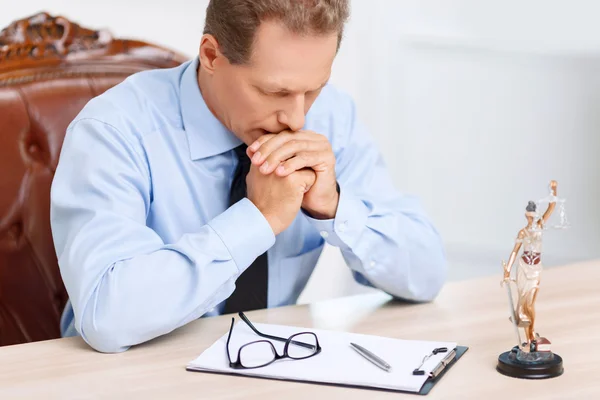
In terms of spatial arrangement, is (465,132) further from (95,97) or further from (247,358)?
(247,358)

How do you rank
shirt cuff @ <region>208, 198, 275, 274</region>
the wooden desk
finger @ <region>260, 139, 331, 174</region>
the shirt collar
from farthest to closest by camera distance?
the shirt collar → finger @ <region>260, 139, 331, 174</region> → shirt cuff @ <region>208, 198, 275, 274</region> → the wooden desk

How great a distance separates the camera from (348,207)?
1.62 metres

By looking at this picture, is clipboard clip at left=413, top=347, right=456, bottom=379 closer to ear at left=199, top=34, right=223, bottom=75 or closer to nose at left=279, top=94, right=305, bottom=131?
nose at left=279, top=94, right=305, bottom=131

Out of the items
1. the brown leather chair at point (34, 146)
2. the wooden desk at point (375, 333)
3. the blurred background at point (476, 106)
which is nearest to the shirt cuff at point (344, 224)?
the wooden desk at point (375, 333)

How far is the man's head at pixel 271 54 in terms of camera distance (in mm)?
1488

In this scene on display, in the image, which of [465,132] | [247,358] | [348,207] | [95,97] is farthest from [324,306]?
[465,132]

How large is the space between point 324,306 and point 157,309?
0.33 m

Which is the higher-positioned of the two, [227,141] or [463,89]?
[227,141]

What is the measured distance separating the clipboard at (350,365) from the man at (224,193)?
0.47ft

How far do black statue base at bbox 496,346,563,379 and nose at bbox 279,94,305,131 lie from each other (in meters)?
0.55

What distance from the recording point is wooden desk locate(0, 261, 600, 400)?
3.84ft

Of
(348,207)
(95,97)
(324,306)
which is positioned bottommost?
(324,306)

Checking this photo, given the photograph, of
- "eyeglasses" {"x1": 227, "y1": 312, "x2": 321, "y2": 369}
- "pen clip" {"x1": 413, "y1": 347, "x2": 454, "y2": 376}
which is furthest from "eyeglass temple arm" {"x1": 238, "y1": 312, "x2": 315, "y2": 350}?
"pen clip" {"x1": 413, "y1": 347, "x2": 454, "y2": 376}

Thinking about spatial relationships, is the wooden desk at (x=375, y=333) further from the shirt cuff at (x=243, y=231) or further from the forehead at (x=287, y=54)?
the forehead at (x=287, y=54)
